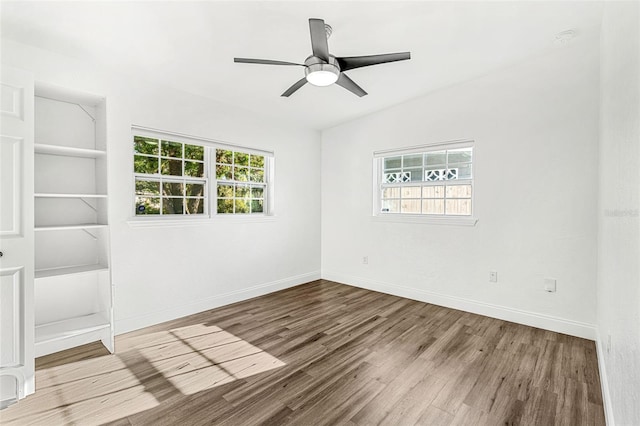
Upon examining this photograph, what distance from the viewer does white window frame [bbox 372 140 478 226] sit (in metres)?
3.82

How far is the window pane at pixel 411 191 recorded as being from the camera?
4.37 m

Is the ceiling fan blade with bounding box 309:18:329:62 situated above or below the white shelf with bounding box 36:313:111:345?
above

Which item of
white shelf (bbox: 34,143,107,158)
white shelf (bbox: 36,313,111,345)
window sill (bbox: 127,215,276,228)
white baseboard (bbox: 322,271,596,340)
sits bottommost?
white baseboard (bbox: 322,271,596,340)

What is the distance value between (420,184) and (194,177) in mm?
2983

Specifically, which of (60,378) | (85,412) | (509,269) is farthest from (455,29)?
(60,378)

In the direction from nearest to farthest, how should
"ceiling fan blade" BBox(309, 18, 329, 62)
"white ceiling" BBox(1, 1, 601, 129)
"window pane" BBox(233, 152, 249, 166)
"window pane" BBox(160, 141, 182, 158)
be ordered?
1. "ceiling fan blade" BBox(309, 18, 329, 62)
2. "white ceiling" BBox(1, 1, 601, 129)
3. "window pane" BBox(160, 141, 182, 158)
4. "window pane" BBox(233, 152, 249, 166)

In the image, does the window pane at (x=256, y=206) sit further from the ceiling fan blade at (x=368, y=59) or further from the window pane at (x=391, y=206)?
the ceiling fan blade at (x=368, y=59)

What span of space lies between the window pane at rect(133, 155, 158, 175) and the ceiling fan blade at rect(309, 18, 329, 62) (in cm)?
220

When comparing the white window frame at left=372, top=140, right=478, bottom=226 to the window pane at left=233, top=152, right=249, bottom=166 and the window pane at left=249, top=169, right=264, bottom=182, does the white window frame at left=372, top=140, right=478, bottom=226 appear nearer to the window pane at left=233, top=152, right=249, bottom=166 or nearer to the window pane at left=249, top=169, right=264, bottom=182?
the window pane at left=249, top=169, right=264, bottom=182

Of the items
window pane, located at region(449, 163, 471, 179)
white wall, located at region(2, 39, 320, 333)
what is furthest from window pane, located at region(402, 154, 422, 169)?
white wall, located at region(2, 39, 320, 333)

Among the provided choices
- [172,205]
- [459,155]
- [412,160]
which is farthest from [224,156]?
[459,155]

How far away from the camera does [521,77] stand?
3.42m

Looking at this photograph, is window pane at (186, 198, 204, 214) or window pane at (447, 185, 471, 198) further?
window pane at (447, 185, 471, 198)

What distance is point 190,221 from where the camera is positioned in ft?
12.0
